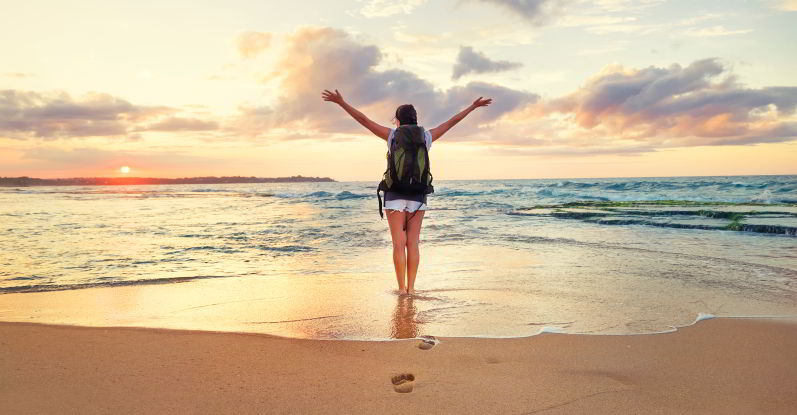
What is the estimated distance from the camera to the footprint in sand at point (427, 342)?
3.77m

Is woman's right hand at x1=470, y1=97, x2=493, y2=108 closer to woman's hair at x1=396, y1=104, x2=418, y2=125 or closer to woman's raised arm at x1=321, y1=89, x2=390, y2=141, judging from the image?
woman's hair at x1=396, y1=104, x2=418, y2=125

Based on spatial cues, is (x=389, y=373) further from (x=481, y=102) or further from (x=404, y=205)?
(x=481, y=102)

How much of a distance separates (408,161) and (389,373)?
2956mm

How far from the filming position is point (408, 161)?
5734 mm

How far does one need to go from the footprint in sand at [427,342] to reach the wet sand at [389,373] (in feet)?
0.05

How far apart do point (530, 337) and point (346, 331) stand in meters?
1.51

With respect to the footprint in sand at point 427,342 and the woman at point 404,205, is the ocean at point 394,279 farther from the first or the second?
the woman at point 404,205

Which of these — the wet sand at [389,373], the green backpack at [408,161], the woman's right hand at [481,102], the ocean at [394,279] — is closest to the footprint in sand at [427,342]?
the wet sand at [389,373]

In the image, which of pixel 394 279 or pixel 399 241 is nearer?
pixel 399 241

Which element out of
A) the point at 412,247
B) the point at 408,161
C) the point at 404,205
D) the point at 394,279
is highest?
the point at 408,161

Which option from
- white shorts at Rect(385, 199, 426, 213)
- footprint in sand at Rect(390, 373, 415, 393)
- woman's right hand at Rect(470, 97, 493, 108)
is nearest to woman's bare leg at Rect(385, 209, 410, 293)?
white shorts at Rect(385, 199, 426, 213)

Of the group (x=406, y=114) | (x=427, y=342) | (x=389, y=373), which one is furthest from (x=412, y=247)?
(x=389, y=373)

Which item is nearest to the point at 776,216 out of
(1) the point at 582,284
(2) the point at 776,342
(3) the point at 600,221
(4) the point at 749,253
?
(3) the point at 600,221

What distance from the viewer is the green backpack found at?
5.72 meters
